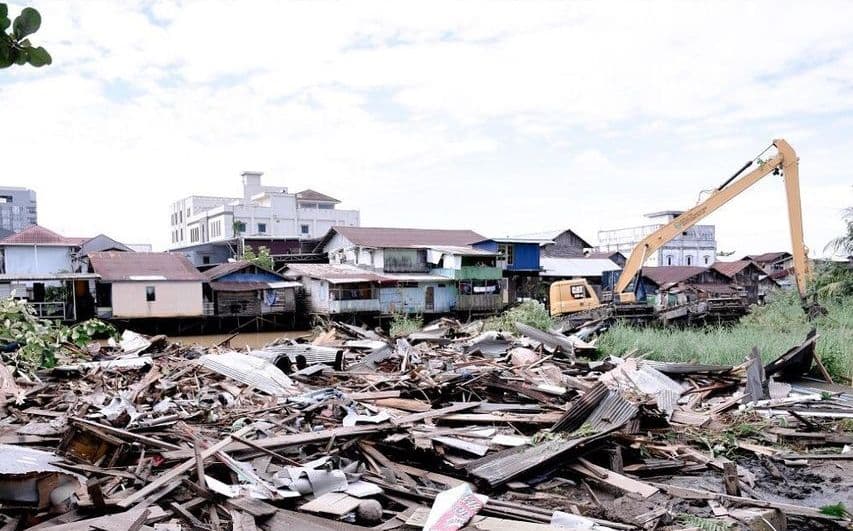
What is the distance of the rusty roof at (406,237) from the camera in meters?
33.4

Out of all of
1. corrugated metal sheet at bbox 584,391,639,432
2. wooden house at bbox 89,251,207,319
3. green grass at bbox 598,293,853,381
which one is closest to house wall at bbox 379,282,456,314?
wooden house at bbox 89,251,207,319

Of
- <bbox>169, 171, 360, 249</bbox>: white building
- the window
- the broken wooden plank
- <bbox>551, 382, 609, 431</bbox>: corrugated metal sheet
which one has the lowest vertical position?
the broken wooden plank

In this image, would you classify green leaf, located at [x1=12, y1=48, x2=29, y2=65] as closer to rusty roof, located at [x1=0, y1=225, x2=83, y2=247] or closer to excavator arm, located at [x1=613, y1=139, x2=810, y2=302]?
excavator arm, located at [x1=613, y1=139, x2=810, y2=302]

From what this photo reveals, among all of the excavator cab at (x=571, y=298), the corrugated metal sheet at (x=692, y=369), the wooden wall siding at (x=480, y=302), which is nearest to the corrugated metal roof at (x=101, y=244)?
the wooden wall siding at (x=480, y=302)

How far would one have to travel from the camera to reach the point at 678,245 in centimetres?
4703

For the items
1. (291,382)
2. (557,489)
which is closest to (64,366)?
(291,382)

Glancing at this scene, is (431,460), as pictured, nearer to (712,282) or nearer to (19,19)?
(19,19)

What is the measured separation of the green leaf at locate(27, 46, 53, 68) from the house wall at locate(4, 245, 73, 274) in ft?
115

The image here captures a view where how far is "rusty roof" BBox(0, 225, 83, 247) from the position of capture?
31.1 metres

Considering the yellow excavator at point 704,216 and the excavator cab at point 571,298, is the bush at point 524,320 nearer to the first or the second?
the yellow excavator at point 704,216

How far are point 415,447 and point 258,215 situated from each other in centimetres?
4145

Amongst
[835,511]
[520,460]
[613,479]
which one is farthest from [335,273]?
[835,511]

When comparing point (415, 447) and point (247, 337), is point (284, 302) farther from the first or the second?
point (415, 447)

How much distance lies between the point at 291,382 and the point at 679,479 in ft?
16.3
